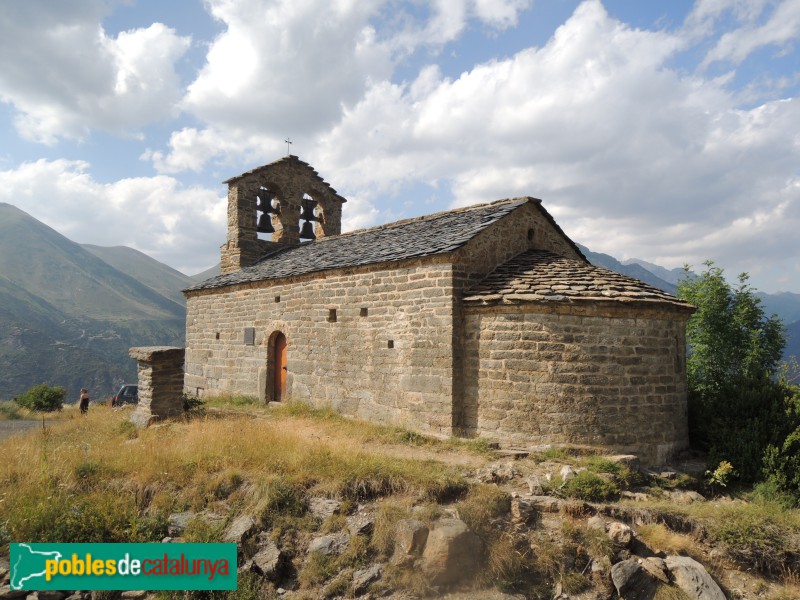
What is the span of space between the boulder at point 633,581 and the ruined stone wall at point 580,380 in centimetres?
244

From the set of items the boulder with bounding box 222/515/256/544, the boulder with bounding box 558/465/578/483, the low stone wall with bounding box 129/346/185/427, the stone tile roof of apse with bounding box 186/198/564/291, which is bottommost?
the boulder with bounding box 222/515/256/544

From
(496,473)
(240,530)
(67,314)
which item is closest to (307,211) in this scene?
(496,473)

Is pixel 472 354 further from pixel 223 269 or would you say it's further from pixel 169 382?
pixel 223 269

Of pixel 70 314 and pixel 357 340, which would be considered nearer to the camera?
pixel 357 340

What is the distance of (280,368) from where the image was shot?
1275cm

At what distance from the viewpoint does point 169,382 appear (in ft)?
32.7

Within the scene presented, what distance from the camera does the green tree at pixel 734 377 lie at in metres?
7.98

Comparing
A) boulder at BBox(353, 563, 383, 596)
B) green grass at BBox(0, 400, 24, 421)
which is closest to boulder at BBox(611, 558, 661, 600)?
boulder at BBox(353, 563, 383, 596)

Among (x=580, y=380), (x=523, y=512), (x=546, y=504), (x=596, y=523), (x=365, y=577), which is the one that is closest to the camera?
(x=365, y=577)

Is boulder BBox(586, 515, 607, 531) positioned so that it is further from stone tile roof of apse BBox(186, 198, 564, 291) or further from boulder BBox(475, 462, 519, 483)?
stone tile roof of apse BBox(186, 198, 564, 291)

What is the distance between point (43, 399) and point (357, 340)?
13047 millimetres

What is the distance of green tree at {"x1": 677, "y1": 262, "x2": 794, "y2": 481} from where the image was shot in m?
7.98

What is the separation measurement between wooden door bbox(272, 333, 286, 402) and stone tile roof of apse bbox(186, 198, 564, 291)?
1722mm

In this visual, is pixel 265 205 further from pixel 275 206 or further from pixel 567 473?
pixel 567 473
